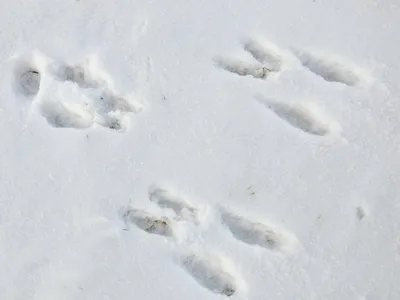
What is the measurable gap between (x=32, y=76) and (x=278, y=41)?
0.61 m

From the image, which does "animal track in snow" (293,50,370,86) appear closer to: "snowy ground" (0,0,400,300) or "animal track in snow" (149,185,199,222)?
"snowy ground" (0,0,400,300)

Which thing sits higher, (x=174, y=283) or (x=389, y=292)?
(x=389, y=292)

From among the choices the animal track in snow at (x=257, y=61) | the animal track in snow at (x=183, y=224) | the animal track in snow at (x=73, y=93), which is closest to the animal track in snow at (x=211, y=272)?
the animal track in snow at (x=183, y=224)

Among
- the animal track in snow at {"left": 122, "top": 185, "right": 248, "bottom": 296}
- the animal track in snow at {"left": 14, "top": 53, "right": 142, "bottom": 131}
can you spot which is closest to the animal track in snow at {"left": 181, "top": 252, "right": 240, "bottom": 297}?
the animal track in snow at {"left": 122, "top": 185, "right": 248, "bottom": 296}

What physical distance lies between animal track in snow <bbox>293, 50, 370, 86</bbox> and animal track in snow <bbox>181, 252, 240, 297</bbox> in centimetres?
52

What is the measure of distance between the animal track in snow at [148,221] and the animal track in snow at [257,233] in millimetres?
126

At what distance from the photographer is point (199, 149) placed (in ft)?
5.32

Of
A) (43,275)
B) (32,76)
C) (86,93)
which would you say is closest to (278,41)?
(86,93)

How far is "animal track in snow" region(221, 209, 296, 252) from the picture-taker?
1518 millimetres

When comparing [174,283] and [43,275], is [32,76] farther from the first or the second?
[174,283]

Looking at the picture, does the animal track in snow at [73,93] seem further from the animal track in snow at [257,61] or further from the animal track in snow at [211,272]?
the animal track in snow at [211,272]

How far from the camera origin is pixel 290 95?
1.67m

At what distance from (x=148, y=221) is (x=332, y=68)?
0.58 m

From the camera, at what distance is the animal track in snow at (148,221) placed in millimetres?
1541
